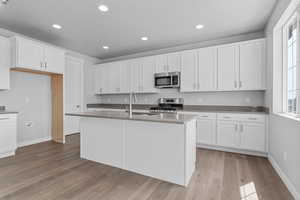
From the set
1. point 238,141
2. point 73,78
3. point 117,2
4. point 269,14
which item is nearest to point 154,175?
point 238,141

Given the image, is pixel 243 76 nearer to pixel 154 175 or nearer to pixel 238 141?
pixel 238 141

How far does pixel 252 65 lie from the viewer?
3172mm

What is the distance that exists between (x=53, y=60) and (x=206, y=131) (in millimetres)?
4233

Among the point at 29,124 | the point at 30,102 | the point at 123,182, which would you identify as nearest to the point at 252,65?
the point at 123,182

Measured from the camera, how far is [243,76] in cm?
326

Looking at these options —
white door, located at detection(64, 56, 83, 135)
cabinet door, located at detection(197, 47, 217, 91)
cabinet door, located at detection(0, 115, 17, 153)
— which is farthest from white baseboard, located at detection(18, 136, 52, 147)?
cabinet door, located at detection(197, 47, 217, 91)

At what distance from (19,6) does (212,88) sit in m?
4.13

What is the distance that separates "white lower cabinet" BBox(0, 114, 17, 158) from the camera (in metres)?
2.85

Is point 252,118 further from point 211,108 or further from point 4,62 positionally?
point 4,62

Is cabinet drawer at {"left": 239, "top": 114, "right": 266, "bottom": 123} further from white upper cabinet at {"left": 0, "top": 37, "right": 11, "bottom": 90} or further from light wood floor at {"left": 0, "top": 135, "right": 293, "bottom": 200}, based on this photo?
white upper cabinet at {"left": 0, "top": 37, "right": 11, "bottom": 90}

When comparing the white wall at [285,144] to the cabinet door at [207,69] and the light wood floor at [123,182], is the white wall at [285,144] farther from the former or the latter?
the cabinet door at [207,69]

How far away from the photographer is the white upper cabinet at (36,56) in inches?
121

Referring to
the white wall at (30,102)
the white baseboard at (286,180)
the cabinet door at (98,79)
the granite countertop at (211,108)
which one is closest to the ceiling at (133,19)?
the white wall at (30,102)

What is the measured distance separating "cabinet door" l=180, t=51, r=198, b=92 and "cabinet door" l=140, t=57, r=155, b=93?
0.91 m
